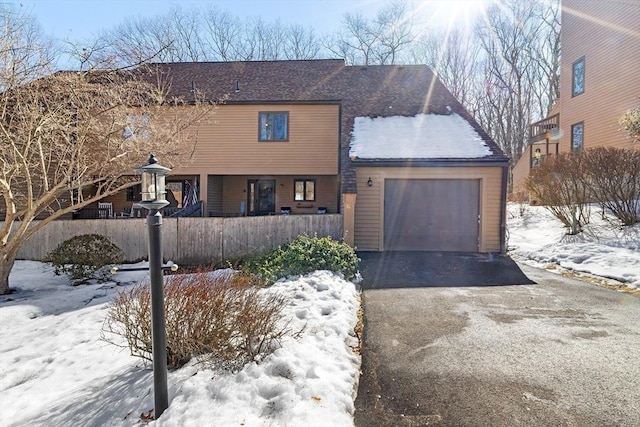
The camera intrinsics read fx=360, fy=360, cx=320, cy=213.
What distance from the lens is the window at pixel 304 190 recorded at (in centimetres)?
1677

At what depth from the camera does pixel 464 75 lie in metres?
30.1

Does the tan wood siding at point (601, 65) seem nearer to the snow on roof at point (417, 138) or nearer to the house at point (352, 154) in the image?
the house at point (352, 154)

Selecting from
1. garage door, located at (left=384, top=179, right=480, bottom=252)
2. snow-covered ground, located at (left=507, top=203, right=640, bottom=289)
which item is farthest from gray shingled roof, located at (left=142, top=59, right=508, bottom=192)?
snow-covered ground, located at (left=507, top=203, right=640, bottom=289)

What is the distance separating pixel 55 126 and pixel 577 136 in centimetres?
2204

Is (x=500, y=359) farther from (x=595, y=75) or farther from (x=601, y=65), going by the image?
(x=595, y=75)

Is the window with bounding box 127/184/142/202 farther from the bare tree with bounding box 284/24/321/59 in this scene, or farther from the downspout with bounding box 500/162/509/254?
the bare tree with bounding box 284/24/321/59

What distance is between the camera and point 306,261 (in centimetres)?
721

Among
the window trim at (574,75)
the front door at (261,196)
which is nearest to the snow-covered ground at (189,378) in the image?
the front door at (261,196)

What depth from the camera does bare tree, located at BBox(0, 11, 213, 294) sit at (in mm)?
6941

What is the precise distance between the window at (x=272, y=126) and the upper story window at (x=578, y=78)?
1524cm

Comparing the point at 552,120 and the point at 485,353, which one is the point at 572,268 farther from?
the point at 552,120

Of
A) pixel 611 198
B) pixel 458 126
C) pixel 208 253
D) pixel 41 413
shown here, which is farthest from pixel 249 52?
pixel 41 413

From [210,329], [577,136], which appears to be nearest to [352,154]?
[210,329]

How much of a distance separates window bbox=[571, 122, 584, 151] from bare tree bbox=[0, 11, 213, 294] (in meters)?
19.3
